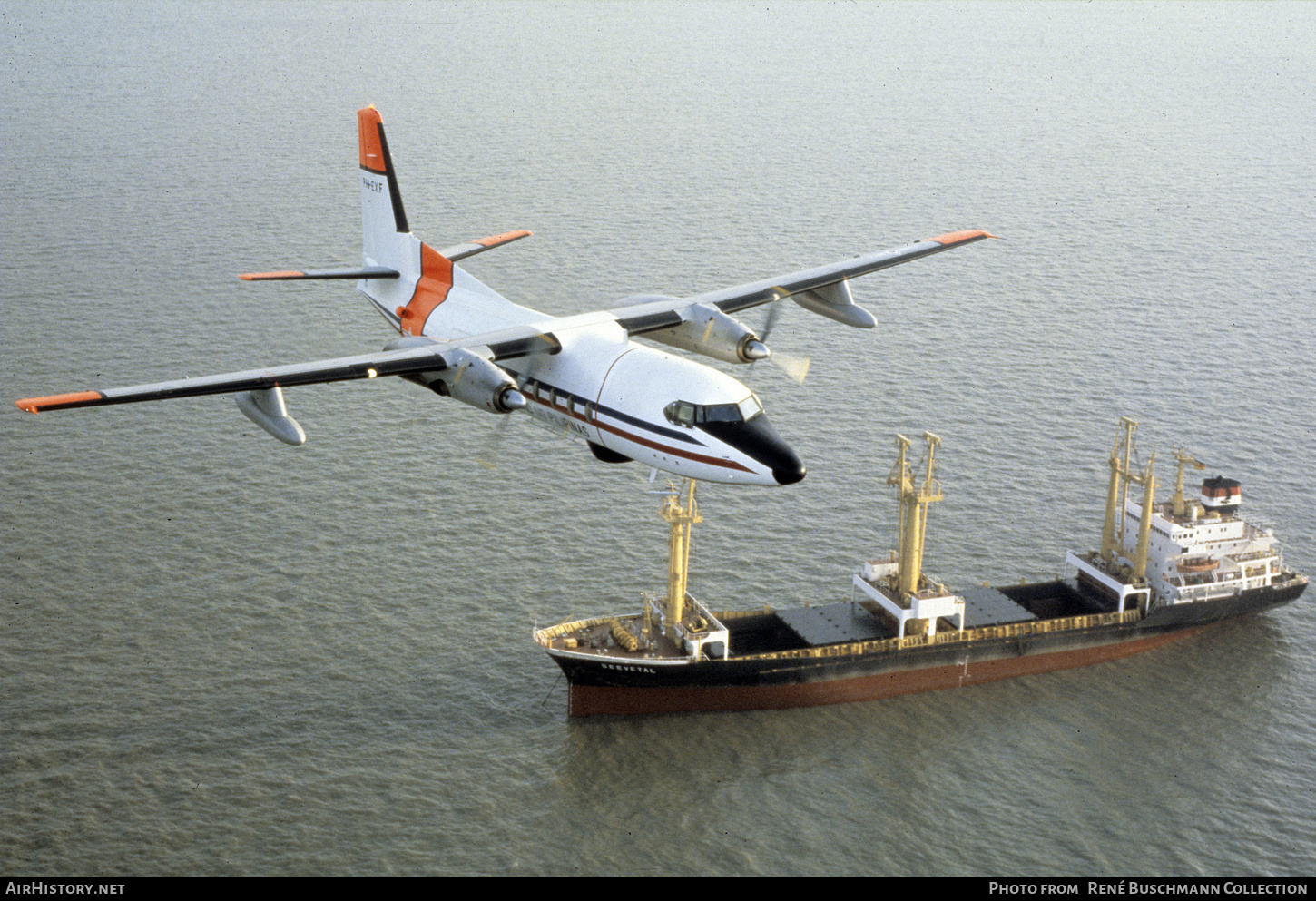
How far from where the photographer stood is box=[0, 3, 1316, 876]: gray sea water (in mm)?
55000

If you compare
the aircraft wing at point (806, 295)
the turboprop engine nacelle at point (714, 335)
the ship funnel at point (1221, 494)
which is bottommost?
the ship funnel at point (1221, 494)

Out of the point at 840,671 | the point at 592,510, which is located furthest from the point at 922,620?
the point at 592,510

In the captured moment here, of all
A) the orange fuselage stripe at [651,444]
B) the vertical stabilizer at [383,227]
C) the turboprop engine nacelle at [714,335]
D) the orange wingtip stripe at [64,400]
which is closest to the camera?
the orange wingtip stripe at [64,400]

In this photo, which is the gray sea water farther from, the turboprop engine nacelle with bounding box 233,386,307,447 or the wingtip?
the wingtip

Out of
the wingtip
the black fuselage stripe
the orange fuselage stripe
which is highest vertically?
the wingtip

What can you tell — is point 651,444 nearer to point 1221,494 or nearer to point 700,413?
point 700,413

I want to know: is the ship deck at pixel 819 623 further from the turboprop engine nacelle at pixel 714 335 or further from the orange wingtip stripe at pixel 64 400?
the orange wingtip stripe at pixel 64 400

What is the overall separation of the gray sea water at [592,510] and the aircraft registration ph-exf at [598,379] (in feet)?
9.50

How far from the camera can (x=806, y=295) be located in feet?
201

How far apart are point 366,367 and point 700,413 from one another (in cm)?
1159

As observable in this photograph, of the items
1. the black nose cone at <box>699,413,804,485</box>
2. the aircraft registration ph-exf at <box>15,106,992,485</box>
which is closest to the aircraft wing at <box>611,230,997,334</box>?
the aircraft registration ph-exf at <box>15,106,992,485</box>

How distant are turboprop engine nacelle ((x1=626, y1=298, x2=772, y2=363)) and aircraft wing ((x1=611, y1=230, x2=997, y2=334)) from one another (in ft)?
2.13

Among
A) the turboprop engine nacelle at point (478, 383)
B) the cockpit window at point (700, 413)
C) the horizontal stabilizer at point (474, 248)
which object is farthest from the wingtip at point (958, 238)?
the turboprop engine nacelle at point (478, 383)

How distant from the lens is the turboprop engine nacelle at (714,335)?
49750mm
